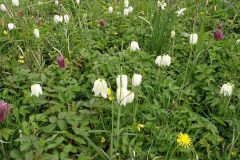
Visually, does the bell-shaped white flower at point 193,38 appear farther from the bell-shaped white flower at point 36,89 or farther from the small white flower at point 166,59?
the bell-shaped white flower at point 36,89

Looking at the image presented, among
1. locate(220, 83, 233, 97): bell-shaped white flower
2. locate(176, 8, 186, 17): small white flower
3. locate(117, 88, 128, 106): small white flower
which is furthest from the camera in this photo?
locate(176, 8, 186, 17): small white flower

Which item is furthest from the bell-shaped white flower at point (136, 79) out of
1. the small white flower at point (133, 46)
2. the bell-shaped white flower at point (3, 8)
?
the bell-shaped white flower at point (3, 8)

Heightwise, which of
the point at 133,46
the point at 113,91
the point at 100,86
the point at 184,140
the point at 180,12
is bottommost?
the point at 184,140

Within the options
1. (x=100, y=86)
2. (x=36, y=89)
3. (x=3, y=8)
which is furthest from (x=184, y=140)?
(x=3, y=8)

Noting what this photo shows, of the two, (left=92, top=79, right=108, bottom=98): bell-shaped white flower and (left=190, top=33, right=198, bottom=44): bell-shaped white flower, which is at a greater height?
(left=190, top=33, right=198, bottom=44): bell-shaped white flower

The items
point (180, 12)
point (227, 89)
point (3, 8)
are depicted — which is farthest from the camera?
point (180, 12)

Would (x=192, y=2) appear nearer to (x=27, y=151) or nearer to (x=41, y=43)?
(x=41, y=43)

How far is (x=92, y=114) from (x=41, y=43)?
93cm

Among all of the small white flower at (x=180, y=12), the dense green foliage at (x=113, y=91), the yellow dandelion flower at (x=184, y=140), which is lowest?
the yellow dandelion flower at (x=184, y=140)

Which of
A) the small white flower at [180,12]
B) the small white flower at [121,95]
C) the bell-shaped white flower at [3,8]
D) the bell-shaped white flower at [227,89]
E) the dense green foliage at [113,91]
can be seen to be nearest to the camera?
the small white flower at [121,95]

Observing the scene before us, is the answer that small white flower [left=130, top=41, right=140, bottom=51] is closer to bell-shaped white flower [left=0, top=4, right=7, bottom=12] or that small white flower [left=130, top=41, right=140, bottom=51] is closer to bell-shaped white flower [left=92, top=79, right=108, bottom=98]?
bell-shaped white flower [left=92, top=79, right=108, bottom=98]

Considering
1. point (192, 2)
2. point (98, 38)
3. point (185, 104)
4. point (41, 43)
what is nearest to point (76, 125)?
point (185, 104)

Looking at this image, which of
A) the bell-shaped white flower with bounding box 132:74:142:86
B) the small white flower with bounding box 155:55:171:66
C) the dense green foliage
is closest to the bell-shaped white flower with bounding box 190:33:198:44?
the dense green foliage

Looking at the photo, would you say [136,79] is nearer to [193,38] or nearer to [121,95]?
[121,95]
